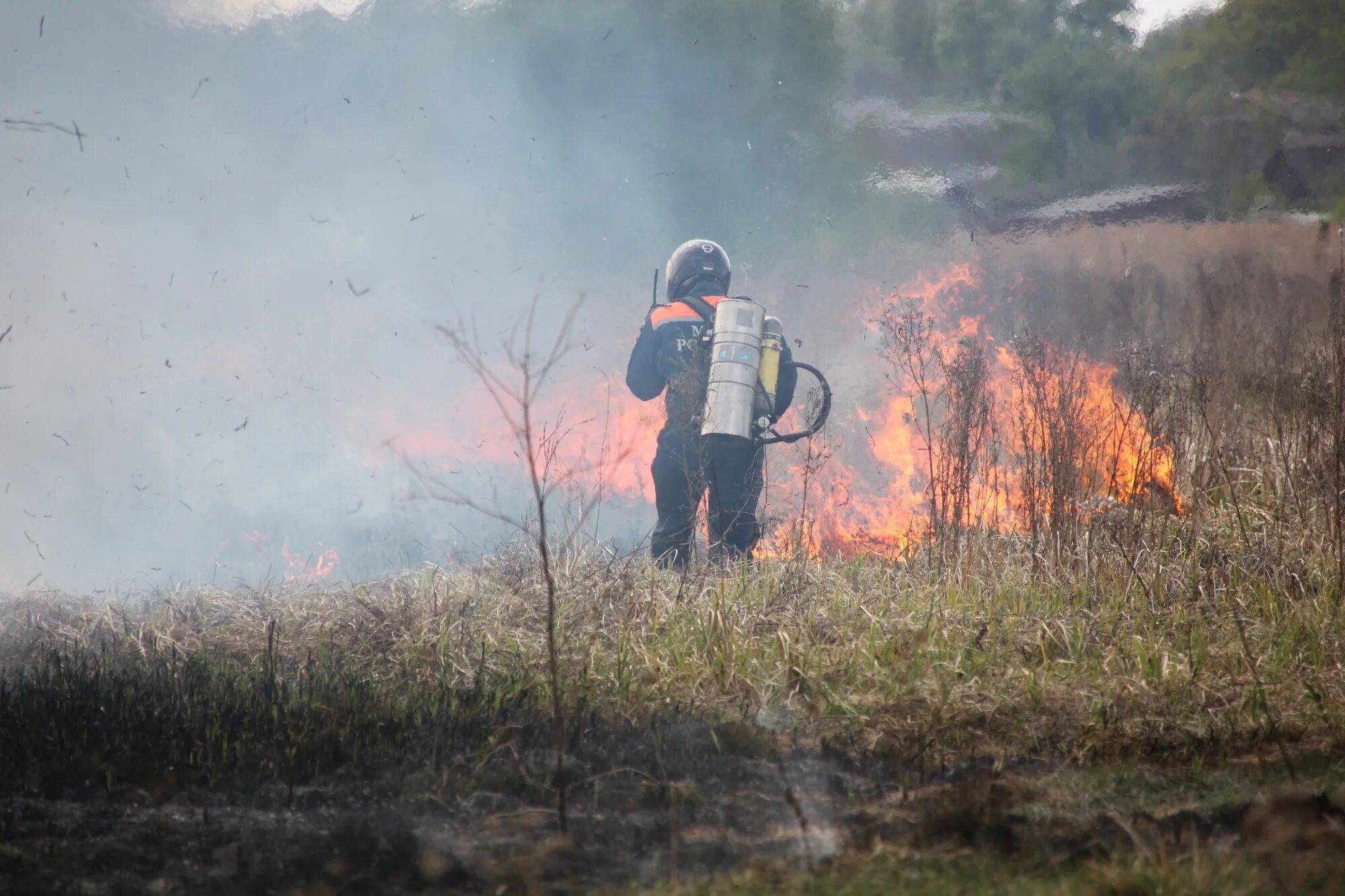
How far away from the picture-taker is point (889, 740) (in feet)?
10.8

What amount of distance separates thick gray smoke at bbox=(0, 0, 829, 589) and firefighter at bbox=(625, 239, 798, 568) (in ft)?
15.4

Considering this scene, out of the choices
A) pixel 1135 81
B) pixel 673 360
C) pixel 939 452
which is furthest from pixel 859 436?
pixel 939 452

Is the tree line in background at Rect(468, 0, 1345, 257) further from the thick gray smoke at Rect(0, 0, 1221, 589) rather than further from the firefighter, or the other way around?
the firefighter

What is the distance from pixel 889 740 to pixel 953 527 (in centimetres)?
226

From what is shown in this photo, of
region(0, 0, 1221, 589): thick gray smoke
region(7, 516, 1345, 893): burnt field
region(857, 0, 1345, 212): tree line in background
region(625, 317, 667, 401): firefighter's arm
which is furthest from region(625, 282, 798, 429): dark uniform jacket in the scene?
region(857, 0, 1345, 212): tree line in background

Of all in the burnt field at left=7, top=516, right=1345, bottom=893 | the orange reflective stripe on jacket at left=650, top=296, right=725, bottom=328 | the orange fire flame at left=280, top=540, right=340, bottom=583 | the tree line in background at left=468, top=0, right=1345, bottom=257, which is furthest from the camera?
the tree line in background at left=468, top=0, right=1345, bottom=257

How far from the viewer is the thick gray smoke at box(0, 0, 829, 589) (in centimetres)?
1052

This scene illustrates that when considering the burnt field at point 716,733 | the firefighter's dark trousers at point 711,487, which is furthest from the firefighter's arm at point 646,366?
the burnt field at point 716,733

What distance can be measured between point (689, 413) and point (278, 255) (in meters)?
7.64

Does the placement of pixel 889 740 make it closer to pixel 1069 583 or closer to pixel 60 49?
pixel 1069 583

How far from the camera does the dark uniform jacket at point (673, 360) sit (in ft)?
20.6

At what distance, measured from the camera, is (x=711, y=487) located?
20.6 ft

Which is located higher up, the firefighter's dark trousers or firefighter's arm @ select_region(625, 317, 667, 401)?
firefighter's arm @ select_region(625, 317, 667, 401)

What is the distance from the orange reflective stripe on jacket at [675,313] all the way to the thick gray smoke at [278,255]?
15.8 feet
